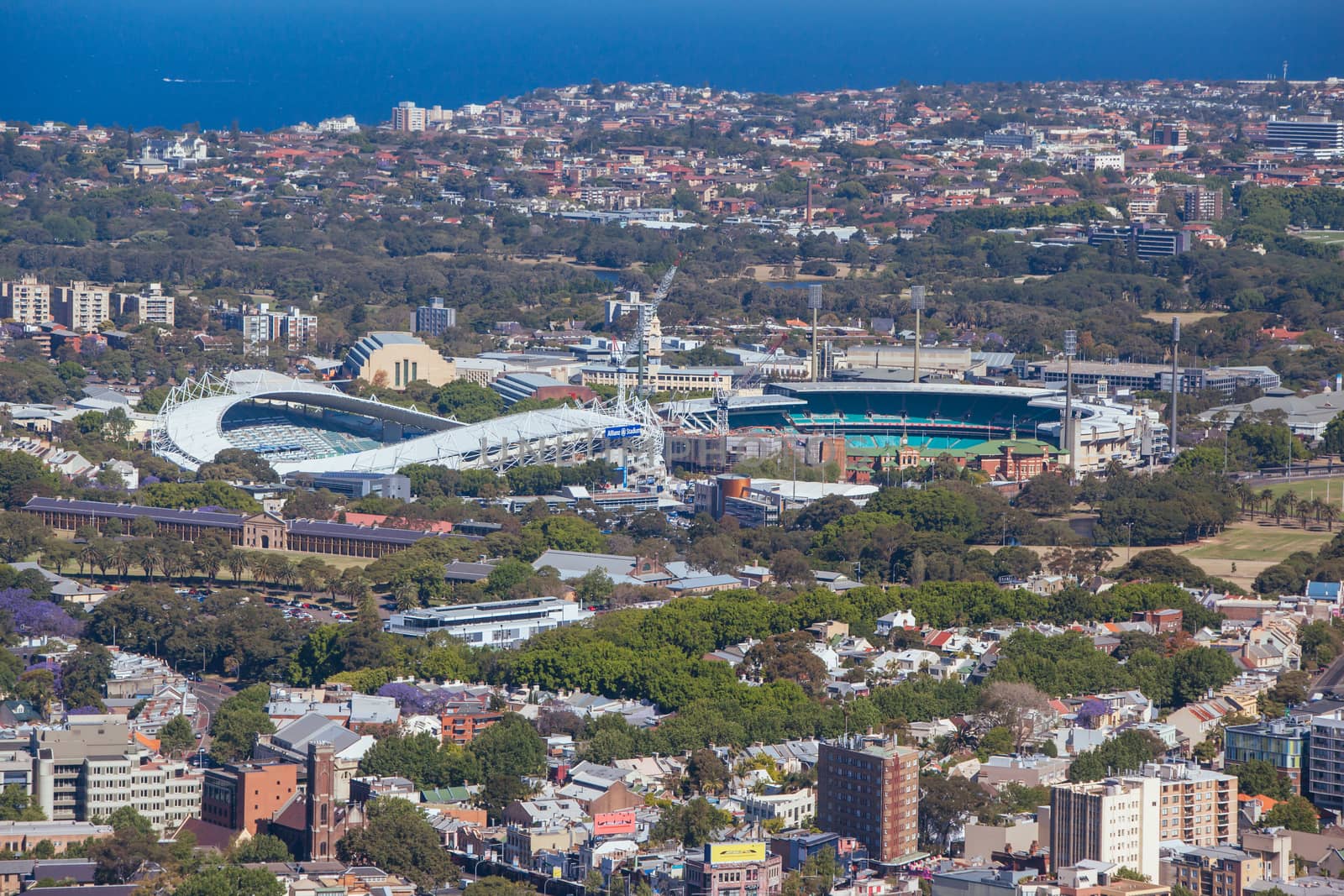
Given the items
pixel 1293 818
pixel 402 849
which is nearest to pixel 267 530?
pixel 402 849

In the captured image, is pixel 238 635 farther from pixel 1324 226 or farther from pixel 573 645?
pixel 1324 226

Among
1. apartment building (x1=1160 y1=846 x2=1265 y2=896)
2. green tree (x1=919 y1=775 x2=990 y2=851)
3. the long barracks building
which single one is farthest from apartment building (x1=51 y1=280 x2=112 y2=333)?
apartment building (x1=1160 y1=846 x2=1265 y2=896)

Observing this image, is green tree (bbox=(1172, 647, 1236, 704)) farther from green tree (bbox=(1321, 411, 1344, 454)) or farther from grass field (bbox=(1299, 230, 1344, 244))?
grass field (bbox=(1299, 230, 1344, 244))

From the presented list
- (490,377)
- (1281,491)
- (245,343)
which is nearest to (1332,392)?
(1281,491)

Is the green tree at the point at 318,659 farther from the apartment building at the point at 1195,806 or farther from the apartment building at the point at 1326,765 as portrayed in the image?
the apartment building at the point at 1326,765

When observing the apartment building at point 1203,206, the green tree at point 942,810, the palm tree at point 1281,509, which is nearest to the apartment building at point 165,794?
the green tree at point 942,810
